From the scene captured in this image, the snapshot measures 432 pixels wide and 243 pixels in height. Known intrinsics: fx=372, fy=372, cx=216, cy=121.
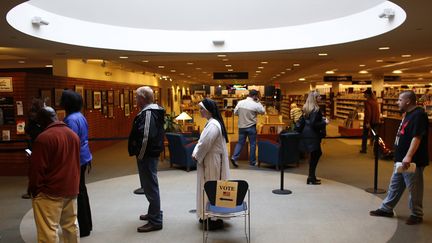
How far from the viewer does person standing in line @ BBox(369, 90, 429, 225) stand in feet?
14.5

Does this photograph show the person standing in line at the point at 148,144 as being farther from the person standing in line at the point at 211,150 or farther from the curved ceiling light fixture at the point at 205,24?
the curved ceiling light fixture at the point at 205,24

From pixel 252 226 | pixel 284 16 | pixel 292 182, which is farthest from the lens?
pixel 284 16

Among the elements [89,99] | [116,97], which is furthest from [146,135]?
[116,97]

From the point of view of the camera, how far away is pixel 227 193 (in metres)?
3.75

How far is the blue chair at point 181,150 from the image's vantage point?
26.4 feet

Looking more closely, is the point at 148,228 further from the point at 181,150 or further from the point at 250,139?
the point at 250,139

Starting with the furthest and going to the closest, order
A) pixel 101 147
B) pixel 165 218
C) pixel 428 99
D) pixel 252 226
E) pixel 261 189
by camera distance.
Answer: pixel 428 99, pixel 101 147, pixel 261 189, pixel 165 218, pixel 252 226

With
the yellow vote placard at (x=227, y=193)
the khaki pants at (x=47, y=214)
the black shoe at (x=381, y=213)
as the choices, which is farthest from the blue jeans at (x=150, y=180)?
the black shoe at (x=381, y=213)

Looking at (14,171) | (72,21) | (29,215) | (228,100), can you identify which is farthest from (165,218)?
(228,100)

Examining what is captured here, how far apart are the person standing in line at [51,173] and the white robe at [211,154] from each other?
1.35m

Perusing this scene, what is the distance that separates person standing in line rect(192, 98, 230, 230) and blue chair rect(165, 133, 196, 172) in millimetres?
3724

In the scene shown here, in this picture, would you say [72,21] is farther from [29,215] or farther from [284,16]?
[284,16]

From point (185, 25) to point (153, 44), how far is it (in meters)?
0.83

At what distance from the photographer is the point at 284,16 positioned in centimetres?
796
